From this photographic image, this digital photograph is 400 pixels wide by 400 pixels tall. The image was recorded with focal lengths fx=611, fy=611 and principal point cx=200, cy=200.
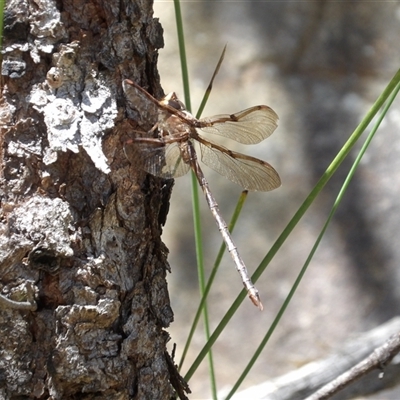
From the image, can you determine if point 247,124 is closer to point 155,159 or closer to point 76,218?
point 155,159

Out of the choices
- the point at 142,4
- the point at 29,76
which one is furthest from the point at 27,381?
the point at 142,4

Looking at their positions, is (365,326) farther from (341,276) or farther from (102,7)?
(102,7)

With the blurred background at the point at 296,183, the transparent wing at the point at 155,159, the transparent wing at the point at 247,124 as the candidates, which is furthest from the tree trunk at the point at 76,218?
the blurred background at the point at 296,183

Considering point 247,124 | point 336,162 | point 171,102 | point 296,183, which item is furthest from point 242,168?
point 296,183

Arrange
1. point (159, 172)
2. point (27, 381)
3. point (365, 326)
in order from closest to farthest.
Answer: point (27, 381) < point (159, 172) < point (365, 326)

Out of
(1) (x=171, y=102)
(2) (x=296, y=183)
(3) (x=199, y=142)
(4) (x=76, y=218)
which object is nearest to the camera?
(4) (x=76, y=218)

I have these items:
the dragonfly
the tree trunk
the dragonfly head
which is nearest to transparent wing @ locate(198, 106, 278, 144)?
the dragonfly

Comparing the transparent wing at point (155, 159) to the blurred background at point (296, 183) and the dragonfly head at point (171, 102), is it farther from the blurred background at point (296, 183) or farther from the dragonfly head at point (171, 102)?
the blurred background at point (296, 183)
